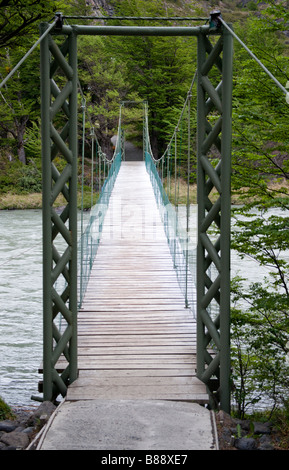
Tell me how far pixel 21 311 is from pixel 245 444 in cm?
605

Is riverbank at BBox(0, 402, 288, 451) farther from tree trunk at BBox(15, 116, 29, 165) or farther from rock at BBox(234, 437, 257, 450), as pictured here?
tree trunk at BBox(15, 116, 29, 165)

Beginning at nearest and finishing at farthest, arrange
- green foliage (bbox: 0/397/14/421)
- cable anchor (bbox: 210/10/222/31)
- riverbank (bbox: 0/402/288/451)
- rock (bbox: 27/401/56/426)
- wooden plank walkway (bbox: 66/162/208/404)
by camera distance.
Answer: riverbank (bbox: 0/402/288/451) < rock (bbox: 27/401/56/426) < cable anchor (bbox: 210/10/222/31) < wooden plank walkway (bbox: 66/162/208/404) < green foliage (bbox: 0/397/14/421)

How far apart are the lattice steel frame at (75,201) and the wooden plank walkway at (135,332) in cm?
14

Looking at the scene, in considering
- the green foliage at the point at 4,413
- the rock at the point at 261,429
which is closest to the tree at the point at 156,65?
the green foliage at the point at 4,413

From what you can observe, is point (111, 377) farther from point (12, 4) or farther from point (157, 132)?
point (157, 132)

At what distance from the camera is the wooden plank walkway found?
9.53 feet

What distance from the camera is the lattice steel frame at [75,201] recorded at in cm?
278

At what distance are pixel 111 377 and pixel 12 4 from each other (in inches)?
179

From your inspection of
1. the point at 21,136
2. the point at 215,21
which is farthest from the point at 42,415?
the point at 21,136

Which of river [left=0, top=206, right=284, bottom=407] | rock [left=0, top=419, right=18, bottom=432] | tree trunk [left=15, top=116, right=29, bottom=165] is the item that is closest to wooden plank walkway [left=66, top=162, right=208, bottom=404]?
rock [left=0, top=419, right=18, bottom=432]

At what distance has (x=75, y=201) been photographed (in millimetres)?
2928

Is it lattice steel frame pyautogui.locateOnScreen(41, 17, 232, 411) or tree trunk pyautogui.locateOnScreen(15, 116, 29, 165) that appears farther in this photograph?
tree trunk pyautogui.locateOnScreen(15, 116, 29, 165)

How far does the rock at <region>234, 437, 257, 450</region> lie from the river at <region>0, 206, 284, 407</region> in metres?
2.93

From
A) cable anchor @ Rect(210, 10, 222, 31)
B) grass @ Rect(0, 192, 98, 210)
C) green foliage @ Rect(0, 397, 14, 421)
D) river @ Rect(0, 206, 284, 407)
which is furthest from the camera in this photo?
grass @ Rect(0, 192, 98, 210)
